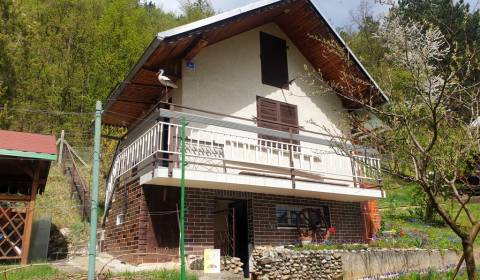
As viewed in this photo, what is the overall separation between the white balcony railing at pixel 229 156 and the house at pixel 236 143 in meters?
0.03

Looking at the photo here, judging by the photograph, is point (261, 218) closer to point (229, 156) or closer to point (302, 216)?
point (302, 216)

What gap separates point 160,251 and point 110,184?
4.64m

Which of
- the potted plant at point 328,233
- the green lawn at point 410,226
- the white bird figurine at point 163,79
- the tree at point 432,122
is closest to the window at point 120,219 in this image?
the white bird figurine at point 163,79

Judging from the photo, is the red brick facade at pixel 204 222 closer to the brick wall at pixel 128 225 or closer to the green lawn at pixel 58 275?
the brick wall at pixel 128 225

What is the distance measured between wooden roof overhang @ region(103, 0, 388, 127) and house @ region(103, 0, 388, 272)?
0.12 ft

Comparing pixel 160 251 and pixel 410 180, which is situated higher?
pixel 410 180

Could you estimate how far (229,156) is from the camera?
10.3 meters

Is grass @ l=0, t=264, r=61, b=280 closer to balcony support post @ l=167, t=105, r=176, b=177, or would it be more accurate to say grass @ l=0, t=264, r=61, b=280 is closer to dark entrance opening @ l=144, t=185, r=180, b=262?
dark entrance opening @ l=144, t=185, r=180, b=262

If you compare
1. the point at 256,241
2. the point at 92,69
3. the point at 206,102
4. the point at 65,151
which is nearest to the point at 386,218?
the point at 256,241

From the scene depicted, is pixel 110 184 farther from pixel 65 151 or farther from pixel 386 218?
pixel 386 218

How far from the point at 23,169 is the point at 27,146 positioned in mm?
991

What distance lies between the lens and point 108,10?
27.8m

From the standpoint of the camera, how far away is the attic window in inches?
504

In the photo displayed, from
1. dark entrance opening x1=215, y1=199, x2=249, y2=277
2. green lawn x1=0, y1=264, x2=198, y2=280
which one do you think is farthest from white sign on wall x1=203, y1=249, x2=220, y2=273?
dark entrance opening x1=215, y1=199, x2=249, y2=277
